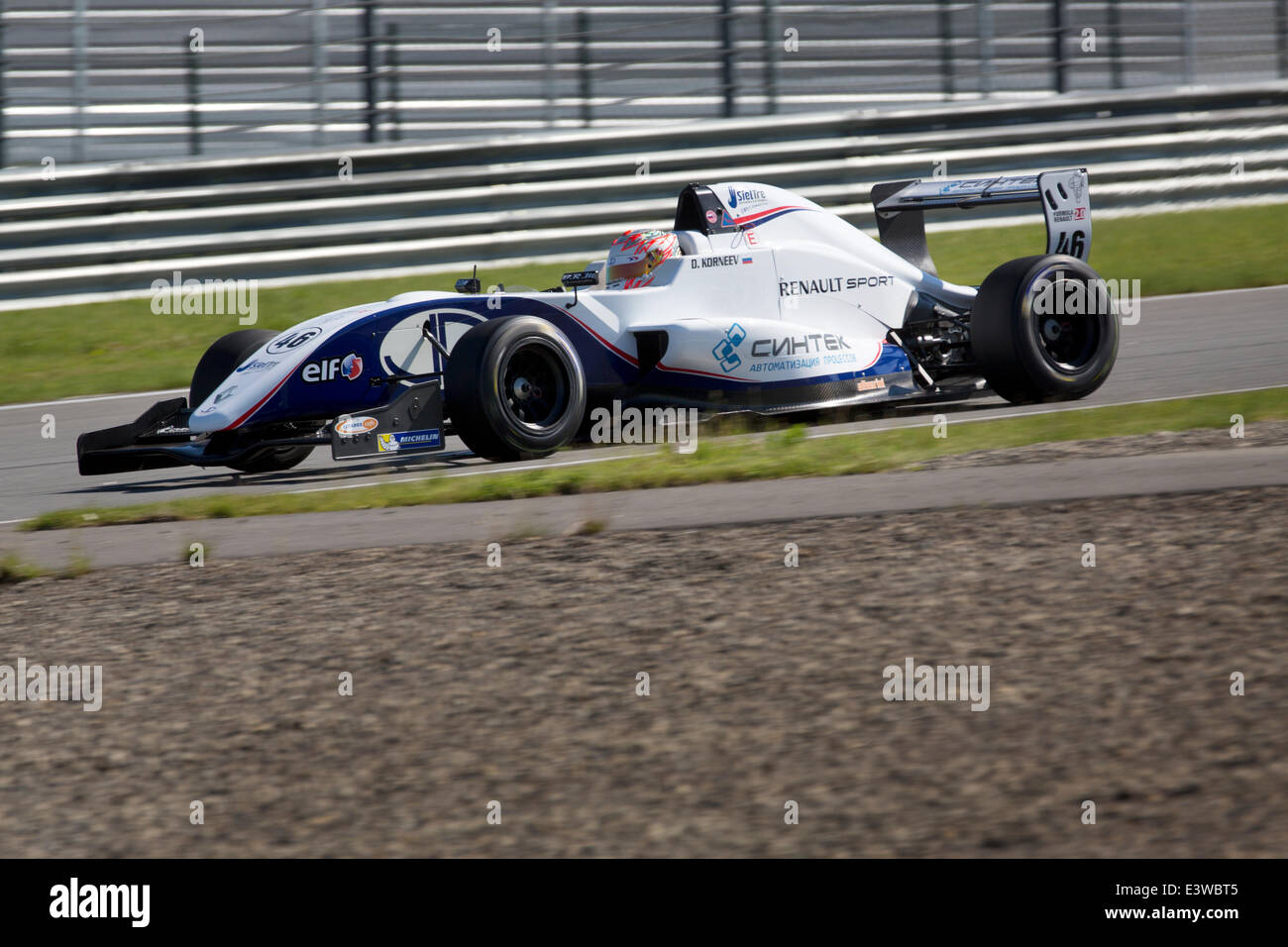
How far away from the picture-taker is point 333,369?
8.18 meters

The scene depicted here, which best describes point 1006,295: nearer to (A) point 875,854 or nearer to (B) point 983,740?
(B) point 983,740

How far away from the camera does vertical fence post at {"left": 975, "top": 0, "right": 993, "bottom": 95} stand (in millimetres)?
15406

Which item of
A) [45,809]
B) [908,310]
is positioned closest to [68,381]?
[908,310]

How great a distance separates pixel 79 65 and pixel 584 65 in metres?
4.38

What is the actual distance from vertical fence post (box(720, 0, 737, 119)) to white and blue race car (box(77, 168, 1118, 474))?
193 inches

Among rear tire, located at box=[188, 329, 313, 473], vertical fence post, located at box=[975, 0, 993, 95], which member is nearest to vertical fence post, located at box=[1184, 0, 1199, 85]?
vertical fence post, located at box=[975, 0, 993, 95]

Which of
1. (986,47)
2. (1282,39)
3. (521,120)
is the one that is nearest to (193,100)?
(521,120)

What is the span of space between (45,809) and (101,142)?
10.4 m

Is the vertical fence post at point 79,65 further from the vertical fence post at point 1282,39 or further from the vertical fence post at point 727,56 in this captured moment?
the vertical fence post at point 1282,39

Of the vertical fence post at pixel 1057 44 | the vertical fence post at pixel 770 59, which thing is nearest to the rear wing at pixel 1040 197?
the vertical fence post at pixel 770 59

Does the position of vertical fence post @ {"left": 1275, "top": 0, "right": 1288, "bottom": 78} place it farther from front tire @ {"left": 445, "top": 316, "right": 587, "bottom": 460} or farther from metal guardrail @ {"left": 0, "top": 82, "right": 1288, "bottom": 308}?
front tire @ {"left": 445, "top": 316, "right": 587, "bottom": 460}

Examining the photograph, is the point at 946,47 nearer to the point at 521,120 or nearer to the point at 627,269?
the point at 521,120

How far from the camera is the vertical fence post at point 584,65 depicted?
1462 centimetres

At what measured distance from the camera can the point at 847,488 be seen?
6.99 metres
